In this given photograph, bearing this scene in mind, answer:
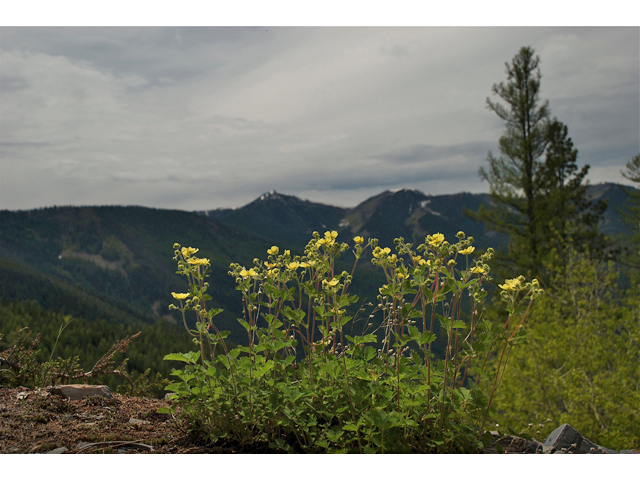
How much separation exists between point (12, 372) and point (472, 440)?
3857 mm

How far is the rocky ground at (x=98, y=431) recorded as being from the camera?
2627 mm

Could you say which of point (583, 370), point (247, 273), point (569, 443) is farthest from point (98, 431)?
point (583, 370)

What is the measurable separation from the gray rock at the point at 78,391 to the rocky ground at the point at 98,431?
0.23 feet

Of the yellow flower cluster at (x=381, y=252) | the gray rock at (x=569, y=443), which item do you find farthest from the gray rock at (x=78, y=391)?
the gray rock at (x=569, y=443)

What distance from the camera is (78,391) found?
3.53 m

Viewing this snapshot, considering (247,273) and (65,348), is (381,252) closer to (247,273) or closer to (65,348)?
(247,273)

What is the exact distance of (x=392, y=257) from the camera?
2.61 m

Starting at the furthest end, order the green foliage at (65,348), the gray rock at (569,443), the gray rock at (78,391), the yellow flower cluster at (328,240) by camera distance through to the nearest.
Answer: the green foliage at (65,348) → the gray rock at (78,391) → the gray rock at (569,443) → the yellow flower cluster at (328,240)

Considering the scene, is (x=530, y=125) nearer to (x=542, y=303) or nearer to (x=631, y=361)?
(x=542, y=303)

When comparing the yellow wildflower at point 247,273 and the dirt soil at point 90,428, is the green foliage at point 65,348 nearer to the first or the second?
the dirt soil at point 90,428

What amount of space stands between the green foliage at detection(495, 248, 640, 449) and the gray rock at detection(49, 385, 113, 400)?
1246 cm

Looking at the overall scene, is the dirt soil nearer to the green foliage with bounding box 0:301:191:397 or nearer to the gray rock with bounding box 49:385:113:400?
the gray rock with bounding box 49:385:113:400

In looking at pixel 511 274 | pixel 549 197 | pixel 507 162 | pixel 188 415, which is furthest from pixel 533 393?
pixel 188 415

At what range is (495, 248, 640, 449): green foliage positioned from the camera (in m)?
13.0
